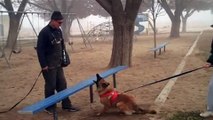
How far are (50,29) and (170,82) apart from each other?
4453 millimetres

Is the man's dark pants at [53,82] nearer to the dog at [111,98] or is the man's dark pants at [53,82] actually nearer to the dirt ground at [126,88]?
the dirt ground at [126,88]

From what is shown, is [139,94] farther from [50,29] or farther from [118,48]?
[118,48]

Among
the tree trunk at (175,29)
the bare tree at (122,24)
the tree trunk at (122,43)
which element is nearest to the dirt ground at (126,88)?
the tree trunk at (122,43)

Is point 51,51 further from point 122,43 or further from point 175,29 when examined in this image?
point 175,29

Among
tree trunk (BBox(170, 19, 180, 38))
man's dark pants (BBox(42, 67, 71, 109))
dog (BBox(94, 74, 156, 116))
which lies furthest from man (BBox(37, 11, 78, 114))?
tree trunk (BBox(170, 19, 180, 38))

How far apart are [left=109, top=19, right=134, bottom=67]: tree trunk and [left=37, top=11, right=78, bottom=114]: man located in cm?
597

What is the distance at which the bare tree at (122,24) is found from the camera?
12508mm

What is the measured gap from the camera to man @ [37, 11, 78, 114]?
6.44 m

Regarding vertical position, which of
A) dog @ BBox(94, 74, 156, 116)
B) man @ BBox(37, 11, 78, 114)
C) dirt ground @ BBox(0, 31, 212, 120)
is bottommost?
dirt ground @ BBox(0, 31, 212, 120)

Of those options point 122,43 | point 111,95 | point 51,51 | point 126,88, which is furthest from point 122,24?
point 111,95

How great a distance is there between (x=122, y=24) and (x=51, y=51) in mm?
6303

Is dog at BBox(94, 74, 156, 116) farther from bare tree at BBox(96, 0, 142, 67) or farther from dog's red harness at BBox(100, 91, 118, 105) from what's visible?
bare tree at BBox(96, 0, 142, 67)

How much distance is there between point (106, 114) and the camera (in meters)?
6.57

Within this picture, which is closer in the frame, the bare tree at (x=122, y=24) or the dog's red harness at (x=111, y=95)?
the dog's red harness at (x=111, y=95)
